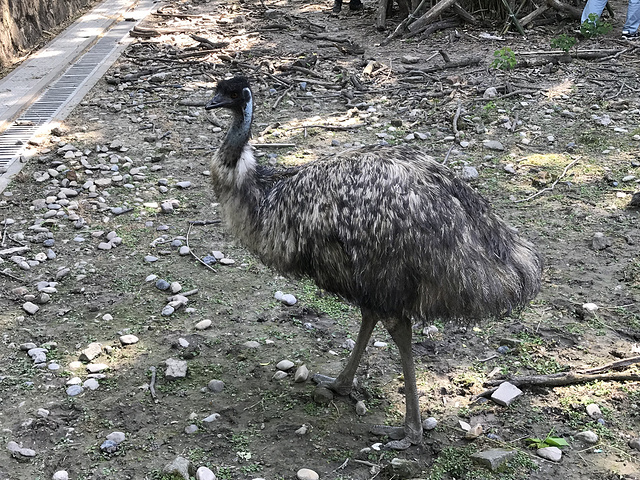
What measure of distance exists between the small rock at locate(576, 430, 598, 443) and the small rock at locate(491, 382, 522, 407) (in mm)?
394

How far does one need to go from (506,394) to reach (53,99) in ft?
21.0

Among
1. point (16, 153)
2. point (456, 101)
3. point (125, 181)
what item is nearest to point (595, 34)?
point (456, 101)

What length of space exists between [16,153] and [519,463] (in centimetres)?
545

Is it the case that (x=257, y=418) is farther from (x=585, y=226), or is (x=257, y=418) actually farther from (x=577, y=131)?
(x=577, y=131)

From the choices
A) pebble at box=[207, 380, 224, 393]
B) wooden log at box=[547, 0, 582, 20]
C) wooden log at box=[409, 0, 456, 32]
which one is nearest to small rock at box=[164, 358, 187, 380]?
pebble at box=[207, 380, 224, 393]

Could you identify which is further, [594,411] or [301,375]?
[301,375]

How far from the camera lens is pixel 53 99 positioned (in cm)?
822

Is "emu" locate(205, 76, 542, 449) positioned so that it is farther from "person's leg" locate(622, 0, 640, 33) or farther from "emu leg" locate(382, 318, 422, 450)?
"person's leg" locate(622, 0, 640, 33)

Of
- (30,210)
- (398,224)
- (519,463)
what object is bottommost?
(519,463)

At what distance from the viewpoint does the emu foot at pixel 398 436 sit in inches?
143

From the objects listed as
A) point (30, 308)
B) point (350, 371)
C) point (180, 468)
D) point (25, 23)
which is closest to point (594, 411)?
point (350, 371)

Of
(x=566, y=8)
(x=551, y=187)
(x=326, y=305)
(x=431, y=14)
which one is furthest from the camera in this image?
(x=431, y=14)

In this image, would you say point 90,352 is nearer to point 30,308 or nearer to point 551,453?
point 30,308

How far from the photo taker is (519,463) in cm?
350
